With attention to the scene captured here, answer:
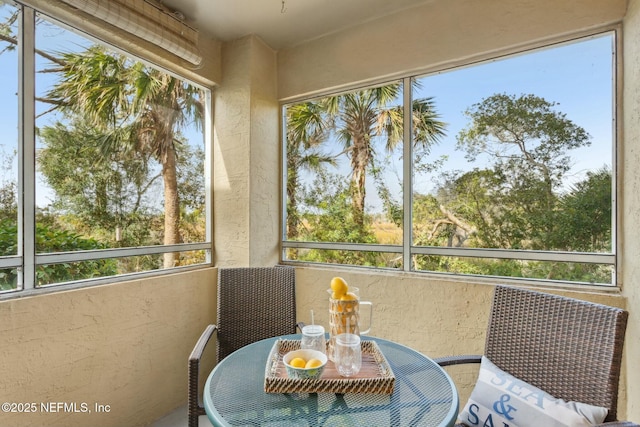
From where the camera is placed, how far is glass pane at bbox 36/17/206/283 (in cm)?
175

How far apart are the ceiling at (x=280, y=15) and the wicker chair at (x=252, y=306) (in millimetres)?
1904

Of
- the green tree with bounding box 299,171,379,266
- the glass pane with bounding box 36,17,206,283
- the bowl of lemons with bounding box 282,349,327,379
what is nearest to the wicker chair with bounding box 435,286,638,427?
the bowl of lemons with bounding box 282,349,327,379

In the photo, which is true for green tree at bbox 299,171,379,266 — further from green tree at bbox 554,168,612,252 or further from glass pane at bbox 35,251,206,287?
green tree at bbox 554,168,612,252

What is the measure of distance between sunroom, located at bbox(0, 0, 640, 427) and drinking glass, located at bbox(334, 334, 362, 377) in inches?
43.7

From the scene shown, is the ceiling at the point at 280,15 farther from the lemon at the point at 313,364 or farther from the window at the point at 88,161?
the lemon at the point at 313,364

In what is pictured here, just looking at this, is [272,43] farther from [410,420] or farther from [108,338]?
[410,420]

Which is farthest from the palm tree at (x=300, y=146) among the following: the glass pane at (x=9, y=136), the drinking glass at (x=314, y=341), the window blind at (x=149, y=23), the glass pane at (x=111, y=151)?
the glass pane at (x=9, y=136)

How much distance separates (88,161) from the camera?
1.92 m

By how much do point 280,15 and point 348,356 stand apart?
2419mm

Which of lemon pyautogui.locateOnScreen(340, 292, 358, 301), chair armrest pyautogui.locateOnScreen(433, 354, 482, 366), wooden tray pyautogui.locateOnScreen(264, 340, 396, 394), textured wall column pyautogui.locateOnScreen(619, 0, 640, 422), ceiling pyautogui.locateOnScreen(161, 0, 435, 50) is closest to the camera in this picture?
wooden tray pyautogui.locateOnScreen(264, 340, 396, 394)

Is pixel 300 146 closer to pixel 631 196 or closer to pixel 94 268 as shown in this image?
pixel 94 268

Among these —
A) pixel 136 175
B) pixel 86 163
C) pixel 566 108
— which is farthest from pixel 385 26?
pixel 86 163

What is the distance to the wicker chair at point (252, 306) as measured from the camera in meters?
1.90

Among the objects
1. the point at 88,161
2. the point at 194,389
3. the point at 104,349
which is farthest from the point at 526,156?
the point at 104,349
